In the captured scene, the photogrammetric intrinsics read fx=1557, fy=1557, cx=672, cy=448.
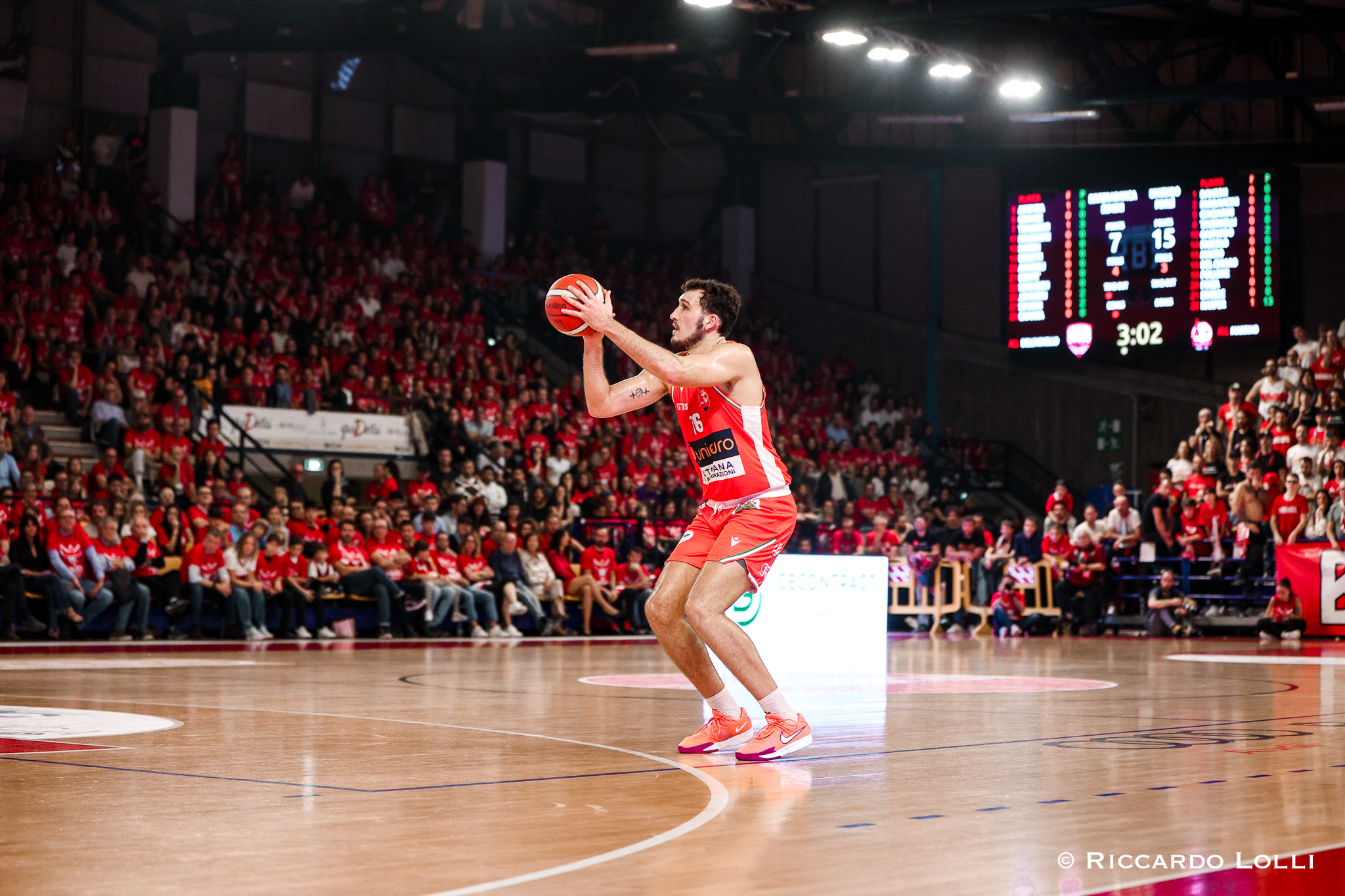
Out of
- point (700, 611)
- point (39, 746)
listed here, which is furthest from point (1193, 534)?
point (39, 746)

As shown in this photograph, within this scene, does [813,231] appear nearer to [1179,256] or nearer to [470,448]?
[1179,256]

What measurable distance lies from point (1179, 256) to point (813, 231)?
11029 millimetres

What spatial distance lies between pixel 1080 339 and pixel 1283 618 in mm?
6158

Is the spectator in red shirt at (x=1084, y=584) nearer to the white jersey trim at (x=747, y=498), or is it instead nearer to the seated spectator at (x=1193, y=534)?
the seated spectator at (x=1193, y=534)

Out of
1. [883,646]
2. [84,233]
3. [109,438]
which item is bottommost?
[883,646]

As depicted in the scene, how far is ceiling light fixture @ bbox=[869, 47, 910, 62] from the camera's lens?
72.0 feet

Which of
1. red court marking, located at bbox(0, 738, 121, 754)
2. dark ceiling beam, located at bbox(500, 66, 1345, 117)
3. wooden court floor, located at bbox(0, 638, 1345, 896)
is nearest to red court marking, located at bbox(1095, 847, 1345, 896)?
wooden court floor, located at bbox(0, 638, 1345, 896)

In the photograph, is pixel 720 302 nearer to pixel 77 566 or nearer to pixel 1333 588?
pixel 77 566

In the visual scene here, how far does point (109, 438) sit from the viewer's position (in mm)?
17594

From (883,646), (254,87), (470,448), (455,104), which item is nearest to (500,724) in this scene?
(883,646)

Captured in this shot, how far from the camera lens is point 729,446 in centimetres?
620

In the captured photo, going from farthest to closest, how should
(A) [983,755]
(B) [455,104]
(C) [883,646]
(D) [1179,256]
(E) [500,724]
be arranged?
1. (B) [455,104]
2. (D) [1179,256]
3. (C) [883,646]
4. (E) [500,724]
5. (A) [983,755]

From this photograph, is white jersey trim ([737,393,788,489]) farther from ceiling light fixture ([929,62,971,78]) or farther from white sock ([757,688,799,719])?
ceiling light fixture ([929,62,971,78])

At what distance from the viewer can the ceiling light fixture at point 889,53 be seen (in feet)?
72.0
